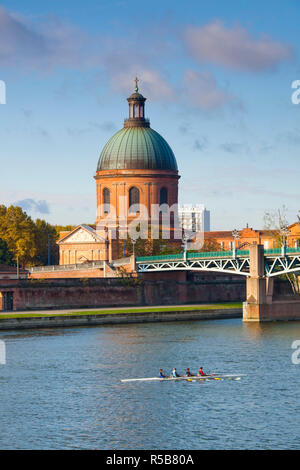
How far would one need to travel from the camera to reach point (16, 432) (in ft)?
140

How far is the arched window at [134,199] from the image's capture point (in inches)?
5364

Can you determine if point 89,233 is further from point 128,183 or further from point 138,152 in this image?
point 138,152

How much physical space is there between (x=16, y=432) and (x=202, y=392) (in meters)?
13.5

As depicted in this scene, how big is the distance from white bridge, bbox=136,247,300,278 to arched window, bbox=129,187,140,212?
23.9 metres

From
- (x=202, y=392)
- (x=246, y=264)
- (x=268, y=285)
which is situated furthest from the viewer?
(x=246, y=264)

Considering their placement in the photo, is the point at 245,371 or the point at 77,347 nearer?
the point at 245,371

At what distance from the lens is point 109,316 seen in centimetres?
8988

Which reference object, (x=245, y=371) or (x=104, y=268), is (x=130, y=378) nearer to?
(x=245, y=371)

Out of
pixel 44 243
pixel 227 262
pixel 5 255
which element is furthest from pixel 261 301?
pixel 44 243

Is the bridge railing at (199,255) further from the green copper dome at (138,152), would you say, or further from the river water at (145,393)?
the green copper dome at (138,152)

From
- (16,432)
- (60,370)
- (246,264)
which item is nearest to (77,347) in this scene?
(60,370)

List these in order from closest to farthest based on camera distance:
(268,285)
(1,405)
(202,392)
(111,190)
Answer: (1,405) < (202,392) < (268,285) < (111,190)

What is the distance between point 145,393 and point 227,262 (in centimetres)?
4870

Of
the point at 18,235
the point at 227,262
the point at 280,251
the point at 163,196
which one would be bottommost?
the point at 227,262
